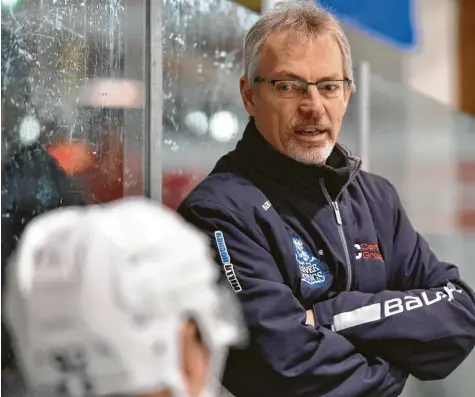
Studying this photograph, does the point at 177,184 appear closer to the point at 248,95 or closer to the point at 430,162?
the point at 248,95

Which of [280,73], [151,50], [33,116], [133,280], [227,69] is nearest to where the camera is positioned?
[133,280]

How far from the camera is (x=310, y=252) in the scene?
1.44 metres

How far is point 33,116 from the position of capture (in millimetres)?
1208

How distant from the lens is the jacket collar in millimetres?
1466

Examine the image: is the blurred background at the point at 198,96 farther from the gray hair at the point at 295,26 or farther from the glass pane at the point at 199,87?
the gray hair at the point at 295,26

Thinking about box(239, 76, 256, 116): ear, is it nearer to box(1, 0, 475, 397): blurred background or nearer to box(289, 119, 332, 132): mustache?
box(289, 119, 332, 132): mustache

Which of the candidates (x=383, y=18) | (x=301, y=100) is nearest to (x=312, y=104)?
(x=301, y=100)

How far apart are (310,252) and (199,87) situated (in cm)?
81

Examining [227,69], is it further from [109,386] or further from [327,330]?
[109,386]

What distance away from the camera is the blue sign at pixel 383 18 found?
7.72 feet

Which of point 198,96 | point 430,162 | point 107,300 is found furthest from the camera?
point 430,162

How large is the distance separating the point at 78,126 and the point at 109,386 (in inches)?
26.1

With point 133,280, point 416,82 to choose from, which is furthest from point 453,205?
point 133,280

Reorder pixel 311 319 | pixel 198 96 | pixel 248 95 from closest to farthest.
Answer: pixel 311 319 → pixel 248 95 → pixel 198 96
